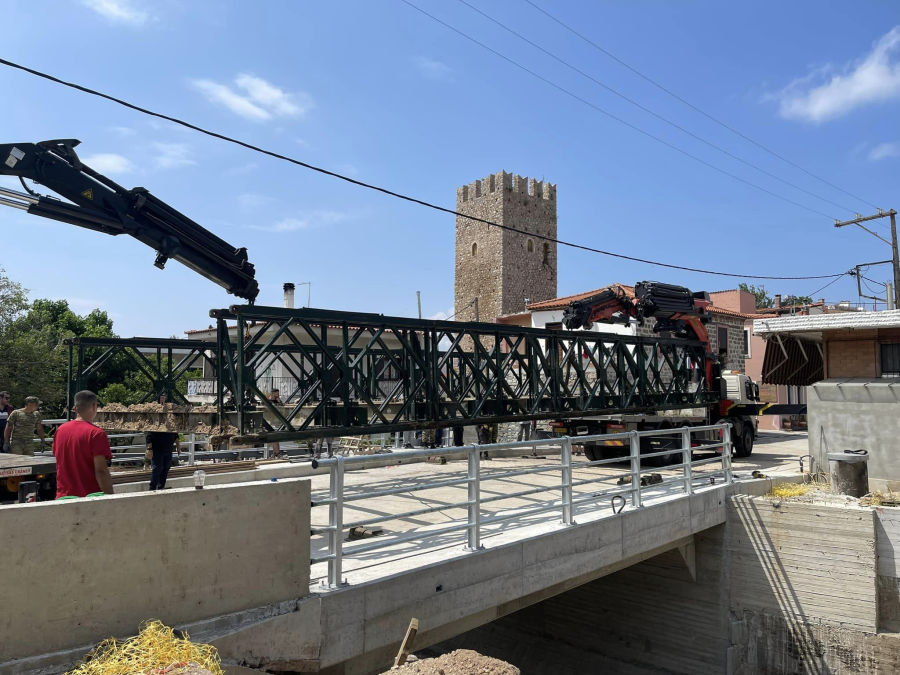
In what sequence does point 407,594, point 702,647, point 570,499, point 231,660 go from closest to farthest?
point 231,660 < point 407,594 < point 570,499 < point 702,647

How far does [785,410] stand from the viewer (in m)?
19.3

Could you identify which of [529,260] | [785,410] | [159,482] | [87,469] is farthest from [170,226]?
[529,260]

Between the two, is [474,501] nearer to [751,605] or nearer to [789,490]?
[751,605]

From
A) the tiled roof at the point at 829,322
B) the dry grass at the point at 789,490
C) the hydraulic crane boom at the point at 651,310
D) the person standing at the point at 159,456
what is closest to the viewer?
the person standing at the point at 159,456

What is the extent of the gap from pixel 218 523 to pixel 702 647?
9.69 metres

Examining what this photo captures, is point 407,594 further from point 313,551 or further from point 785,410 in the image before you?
point 785,410

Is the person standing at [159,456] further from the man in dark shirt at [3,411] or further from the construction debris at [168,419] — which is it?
the man in dark shirt at [3,411]

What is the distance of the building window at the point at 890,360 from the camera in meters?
15.6

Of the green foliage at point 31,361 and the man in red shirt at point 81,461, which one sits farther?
the green foliage at point 31,361

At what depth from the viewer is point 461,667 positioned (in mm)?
3902

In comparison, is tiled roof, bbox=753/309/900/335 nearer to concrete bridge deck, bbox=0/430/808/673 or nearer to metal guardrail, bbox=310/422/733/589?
metal guardrail, bbox=310/422/733/589

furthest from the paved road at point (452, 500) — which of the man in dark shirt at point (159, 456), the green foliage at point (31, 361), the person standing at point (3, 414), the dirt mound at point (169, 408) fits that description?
the green foliage at point (31, 361)

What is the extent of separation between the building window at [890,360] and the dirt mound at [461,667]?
15778 millimetres

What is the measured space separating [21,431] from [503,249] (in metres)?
44.5
